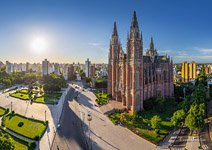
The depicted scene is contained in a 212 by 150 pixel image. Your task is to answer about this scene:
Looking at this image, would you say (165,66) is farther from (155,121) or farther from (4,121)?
(4,121)

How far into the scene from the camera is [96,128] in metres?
32.5

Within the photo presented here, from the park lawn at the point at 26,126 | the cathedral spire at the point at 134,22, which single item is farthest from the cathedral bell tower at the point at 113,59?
the park lawn at the point at 26,126

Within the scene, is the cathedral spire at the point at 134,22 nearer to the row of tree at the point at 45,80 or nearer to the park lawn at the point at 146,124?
the park lawn at the point at 146,124

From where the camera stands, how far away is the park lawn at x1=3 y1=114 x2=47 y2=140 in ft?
98.4

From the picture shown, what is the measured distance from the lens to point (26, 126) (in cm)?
3319

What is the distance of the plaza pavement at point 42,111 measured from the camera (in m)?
28.4

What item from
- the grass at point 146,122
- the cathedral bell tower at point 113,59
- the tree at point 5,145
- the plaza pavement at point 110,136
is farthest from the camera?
the cathedral bell tower at point 113,59

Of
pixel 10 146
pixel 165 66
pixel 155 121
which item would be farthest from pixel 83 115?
pixel 165 66

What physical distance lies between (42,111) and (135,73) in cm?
2097

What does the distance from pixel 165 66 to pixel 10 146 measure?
40.4m

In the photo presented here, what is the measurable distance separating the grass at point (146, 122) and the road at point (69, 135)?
22.3ft

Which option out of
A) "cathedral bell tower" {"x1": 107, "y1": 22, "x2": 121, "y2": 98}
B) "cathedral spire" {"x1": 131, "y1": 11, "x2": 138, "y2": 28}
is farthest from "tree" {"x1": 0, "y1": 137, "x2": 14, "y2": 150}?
"cathedral bell tower" {"x1": 107, "y1": 22, "x2": 121, "y2": 98}

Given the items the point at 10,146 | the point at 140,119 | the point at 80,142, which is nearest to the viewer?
the point at 10,146

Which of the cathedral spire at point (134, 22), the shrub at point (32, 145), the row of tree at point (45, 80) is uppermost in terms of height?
the cathedral spire at point (134, 22)
